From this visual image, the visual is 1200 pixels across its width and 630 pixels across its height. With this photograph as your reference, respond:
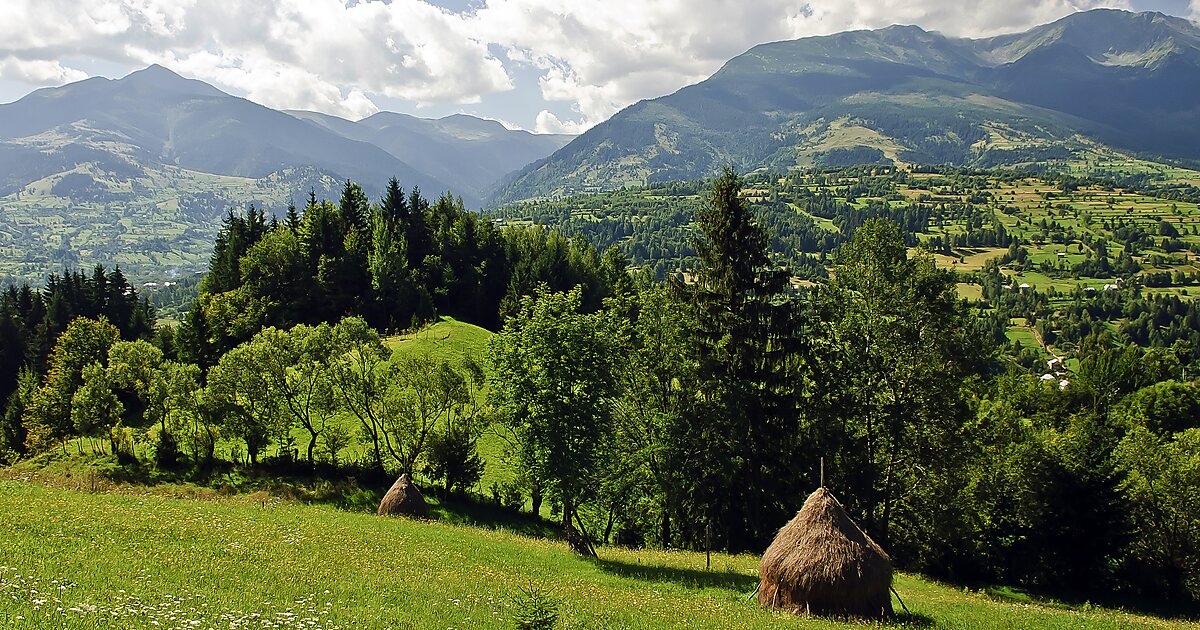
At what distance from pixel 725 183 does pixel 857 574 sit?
1820 cm

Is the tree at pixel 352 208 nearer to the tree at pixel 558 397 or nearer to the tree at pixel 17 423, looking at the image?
the tree at pixel 17 423

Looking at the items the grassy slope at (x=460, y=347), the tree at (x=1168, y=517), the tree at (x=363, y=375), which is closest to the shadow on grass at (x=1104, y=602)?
the tree at (x=1168, y=517)

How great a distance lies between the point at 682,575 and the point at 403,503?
16.0 metres

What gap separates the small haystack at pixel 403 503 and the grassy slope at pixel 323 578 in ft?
16.0

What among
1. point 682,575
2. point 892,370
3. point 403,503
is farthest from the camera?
point 403,503

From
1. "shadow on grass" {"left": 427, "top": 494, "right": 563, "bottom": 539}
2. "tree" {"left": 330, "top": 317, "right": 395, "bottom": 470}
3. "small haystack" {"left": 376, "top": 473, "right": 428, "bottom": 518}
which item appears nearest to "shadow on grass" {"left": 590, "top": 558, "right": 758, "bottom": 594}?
"shadow on grass" {"left": 427, "top": 494, "right": 563, "bottom": 539}

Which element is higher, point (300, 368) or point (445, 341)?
point (445, 341)

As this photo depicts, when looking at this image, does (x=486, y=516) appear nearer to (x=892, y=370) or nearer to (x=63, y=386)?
(x=892, y=370)

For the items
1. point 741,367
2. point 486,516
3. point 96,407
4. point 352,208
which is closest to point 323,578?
point 741,367

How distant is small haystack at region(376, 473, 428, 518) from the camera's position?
3341cm

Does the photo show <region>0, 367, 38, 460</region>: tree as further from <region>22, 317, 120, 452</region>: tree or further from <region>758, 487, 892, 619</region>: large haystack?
<region>758, 487, 892, 619</region>: large haystack

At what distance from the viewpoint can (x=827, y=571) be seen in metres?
19.2

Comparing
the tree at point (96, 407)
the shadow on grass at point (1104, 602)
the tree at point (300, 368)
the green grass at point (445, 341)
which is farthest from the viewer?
the green grass at point (445, 341)

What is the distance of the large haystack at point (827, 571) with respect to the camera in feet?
62.4
